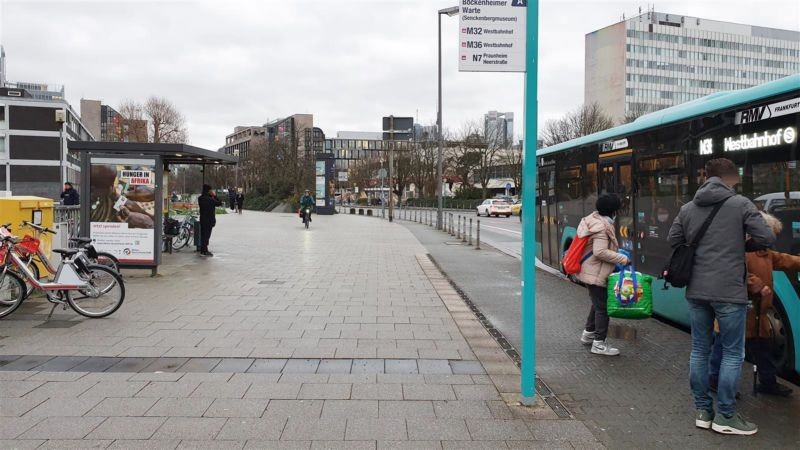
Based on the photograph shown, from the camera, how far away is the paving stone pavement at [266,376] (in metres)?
3.97

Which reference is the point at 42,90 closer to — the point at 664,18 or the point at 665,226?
the point at 664,18

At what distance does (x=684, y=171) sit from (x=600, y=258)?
5.73 feet

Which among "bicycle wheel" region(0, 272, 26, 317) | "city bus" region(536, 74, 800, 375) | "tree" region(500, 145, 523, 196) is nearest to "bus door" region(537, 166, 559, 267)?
"city bus" region(536, 74, 800, 375)

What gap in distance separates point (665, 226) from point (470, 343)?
9.32ft

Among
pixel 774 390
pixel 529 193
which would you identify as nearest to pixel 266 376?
pixel 529 193

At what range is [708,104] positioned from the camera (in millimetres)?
6398

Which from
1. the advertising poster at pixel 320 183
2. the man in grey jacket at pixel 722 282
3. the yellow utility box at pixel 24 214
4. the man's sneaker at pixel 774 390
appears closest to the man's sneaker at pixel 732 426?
the man in grey jacket at pixel 722 282

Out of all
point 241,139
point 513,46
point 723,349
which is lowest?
point 723,349

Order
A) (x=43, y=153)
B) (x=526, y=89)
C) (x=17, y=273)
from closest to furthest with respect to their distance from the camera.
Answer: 1. (x=526, y=89)
2. (x=17, y=273)
3. (x=43, y=153)

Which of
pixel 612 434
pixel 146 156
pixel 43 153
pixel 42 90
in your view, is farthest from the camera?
pixel 42 90

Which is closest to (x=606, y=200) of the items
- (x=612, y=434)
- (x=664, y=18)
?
(x=612, y=434)

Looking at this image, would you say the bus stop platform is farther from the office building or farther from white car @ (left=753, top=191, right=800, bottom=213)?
the office building

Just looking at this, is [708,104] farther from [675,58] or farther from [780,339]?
[675,58]

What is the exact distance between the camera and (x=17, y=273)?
288 inches
